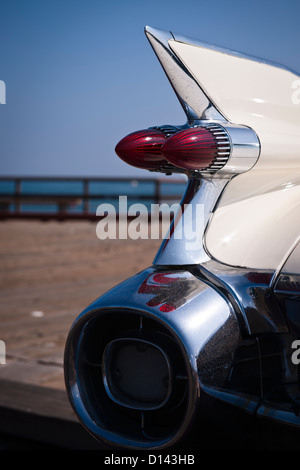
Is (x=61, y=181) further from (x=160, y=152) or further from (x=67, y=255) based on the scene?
(x=160, y=152)

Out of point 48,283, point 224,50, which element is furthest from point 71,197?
point 224,50

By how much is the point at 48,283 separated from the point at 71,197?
11032 millimetres

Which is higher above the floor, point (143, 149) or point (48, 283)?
point (143, 149)

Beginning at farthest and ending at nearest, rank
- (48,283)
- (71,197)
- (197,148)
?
(71,197)
(48,283)
(197,148)

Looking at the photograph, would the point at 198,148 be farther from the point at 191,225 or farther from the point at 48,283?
the point at 48,283

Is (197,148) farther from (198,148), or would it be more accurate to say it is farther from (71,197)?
(71,197)

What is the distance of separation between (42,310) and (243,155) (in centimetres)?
435

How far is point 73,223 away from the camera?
16578 millimetres

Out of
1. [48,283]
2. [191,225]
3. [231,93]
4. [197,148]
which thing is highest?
[231,93]

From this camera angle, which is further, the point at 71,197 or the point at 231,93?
the point at 71,197

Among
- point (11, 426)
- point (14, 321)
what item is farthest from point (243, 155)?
point (14, 321)

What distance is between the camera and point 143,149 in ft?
4.56

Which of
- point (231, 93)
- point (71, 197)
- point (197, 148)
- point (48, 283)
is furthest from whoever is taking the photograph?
point (71, 197)

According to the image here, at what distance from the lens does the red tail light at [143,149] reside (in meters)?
1.39
